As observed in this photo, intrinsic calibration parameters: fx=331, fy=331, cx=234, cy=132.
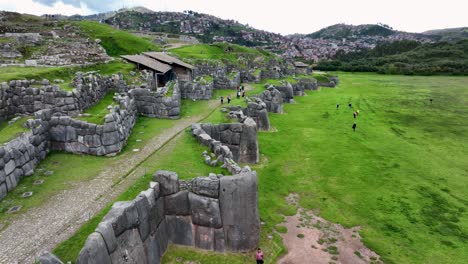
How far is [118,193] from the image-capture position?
14.3 metres

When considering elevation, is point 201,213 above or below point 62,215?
below

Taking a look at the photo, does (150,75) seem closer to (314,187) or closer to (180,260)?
(314,187)

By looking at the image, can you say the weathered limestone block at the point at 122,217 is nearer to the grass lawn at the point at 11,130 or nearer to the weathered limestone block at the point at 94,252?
the weathered limestone block at the point at 94,252

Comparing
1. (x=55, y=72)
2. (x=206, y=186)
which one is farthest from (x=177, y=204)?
(x=55, y=72)

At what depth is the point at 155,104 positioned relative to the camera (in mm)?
27141

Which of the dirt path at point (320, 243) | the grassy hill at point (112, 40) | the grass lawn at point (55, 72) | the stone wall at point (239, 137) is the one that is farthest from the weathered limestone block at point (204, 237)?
the grassy hill at point (112, 40)

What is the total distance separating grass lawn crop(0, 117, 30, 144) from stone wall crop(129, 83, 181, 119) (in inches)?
390

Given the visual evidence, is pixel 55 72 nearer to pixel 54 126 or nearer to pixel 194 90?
pixel 54 126

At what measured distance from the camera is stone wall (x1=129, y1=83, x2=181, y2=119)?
27016mm

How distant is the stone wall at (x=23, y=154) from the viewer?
13484mm

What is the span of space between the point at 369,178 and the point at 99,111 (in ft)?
63.0

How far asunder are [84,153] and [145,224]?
7562 mm

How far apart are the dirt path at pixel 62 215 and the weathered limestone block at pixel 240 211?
4580 millimetres

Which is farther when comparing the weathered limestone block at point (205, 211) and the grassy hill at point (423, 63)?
the grassy hill at point (423, 63)
